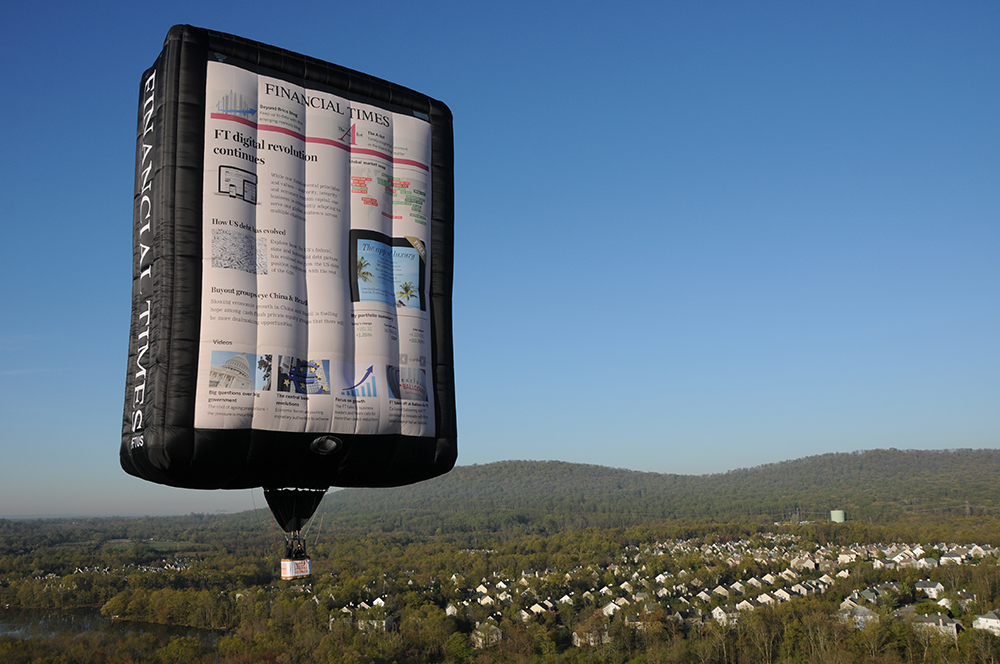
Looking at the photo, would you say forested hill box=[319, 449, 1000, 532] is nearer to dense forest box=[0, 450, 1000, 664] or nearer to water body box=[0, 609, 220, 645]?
dense forest box=[0, 450, 1000, 664]

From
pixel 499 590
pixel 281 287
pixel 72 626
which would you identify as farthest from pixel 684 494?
pixel 281 287

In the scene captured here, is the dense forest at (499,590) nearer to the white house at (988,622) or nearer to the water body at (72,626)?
the white house at (988,622)

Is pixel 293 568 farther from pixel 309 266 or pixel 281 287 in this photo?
pixel 309 266

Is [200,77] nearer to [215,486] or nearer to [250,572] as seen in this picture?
[215,486]

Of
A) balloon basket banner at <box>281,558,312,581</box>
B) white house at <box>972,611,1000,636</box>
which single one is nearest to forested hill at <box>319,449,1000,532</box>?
white house at <box>972,611,1000,636</box>

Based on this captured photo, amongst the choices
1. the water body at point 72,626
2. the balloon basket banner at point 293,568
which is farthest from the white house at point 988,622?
the water body at point 72,626

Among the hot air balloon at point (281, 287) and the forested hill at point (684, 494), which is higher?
the hot air balloon at point (281, 287)
